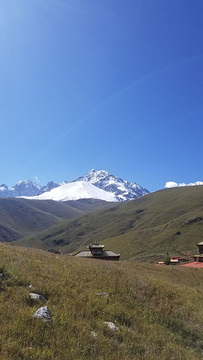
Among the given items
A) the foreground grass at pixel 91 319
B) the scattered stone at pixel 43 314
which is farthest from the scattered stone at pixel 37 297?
the scattered stone at pixel 43 314

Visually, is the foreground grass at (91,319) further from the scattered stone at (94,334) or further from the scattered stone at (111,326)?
the scattered stone at (111,326)

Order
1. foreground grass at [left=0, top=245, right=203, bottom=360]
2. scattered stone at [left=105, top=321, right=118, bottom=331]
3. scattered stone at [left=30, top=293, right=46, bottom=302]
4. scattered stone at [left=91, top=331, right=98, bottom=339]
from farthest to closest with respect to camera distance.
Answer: scattered stone at [left=30, top=293, right=46, bottom=302] → scattered stone at [left=105, top=321, right=118, bottom=331] → scattered stone at [left=91, top=331, right=98, bottom=339] → foreground grass at [left=0, top=245, right=203, bottom=360]

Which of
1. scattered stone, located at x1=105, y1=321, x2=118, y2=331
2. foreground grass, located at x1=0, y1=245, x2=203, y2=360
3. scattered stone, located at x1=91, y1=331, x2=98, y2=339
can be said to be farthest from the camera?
scattered stone, located at x1=105, y1=321, x2=118, y2=331

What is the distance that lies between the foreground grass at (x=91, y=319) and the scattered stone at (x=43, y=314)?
138mm

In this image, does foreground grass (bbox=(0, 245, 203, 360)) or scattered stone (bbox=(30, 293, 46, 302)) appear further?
scattered stone (bbox=(30, 293, 46, 302))

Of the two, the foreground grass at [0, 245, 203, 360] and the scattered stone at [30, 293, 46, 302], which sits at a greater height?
the scattered stone at [30, 293, 46, 302]

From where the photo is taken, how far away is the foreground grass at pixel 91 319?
5.14 m

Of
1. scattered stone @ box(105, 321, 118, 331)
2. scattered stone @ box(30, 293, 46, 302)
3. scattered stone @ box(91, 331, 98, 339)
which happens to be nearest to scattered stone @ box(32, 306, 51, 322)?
scattered stone @ box(30, 293, 46, 302)

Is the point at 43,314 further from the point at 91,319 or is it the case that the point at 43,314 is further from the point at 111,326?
the point at 111,326

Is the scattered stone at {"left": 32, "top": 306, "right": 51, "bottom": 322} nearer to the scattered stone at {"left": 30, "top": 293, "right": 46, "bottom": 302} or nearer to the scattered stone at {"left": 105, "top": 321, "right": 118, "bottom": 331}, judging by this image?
the scattered stone at {"left": 30, "top": 293, "right": 46, "bottom": 302}

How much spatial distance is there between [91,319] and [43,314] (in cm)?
144

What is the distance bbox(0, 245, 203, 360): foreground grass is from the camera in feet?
16.9

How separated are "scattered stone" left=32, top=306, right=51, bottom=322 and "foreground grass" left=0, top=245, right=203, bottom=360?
138mm

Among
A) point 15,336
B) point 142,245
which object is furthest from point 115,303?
point 142,245
